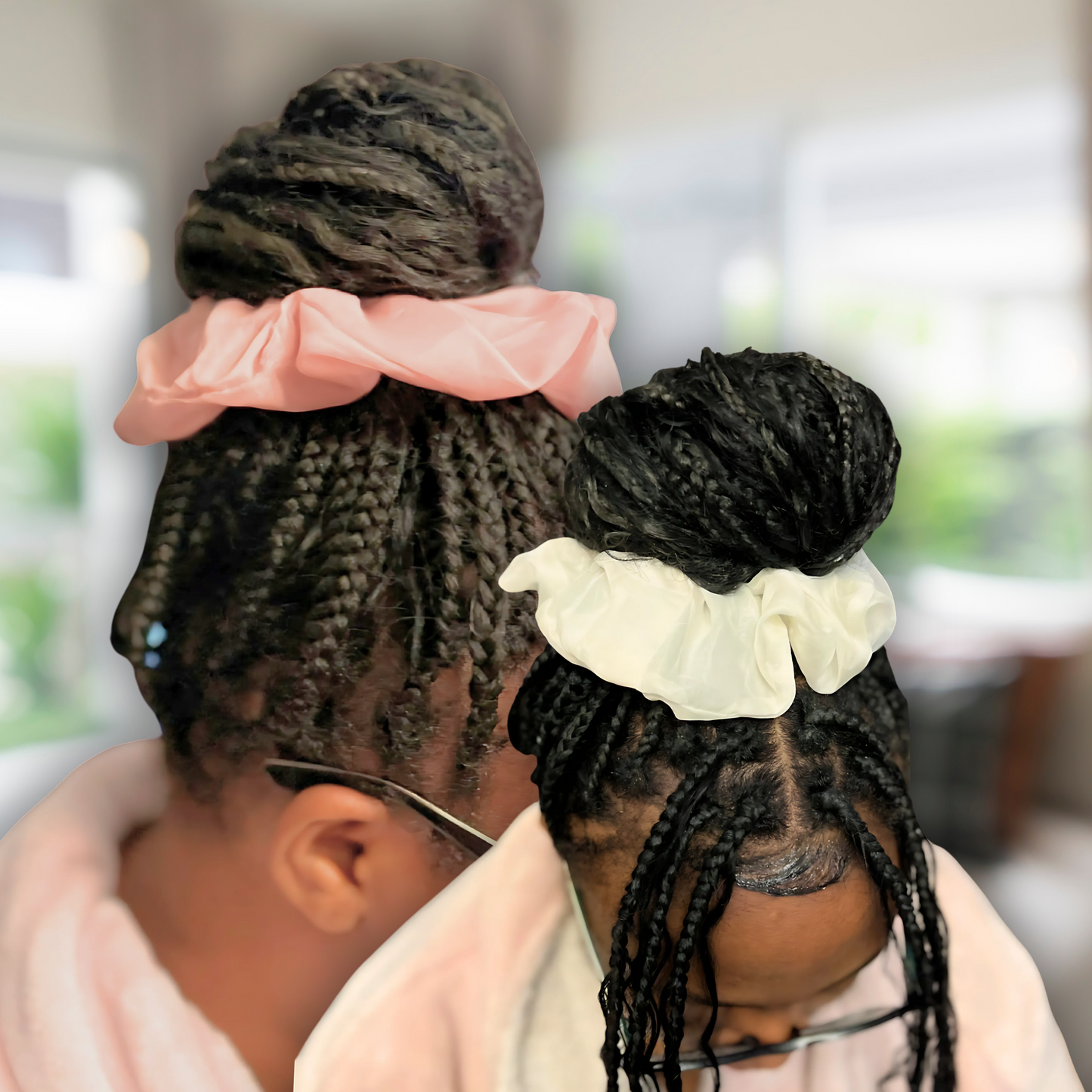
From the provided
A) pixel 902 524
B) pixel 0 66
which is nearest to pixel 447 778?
pixel 902 524

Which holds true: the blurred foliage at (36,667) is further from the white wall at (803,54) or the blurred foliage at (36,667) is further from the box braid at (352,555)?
the white wall at (803,54)

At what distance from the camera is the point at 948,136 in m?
0.76

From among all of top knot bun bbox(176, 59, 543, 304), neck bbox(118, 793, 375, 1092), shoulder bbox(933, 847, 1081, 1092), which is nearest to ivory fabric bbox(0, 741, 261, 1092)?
neck bbox(118, 793, 375, 1092)

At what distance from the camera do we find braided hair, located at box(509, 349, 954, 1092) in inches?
20.0

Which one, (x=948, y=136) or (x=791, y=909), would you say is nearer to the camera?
(x=791, y=909)

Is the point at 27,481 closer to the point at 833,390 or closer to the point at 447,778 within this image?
the point at 447,778

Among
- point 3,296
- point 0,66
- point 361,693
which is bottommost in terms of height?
point 361,693

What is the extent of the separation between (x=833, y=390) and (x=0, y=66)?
0.63 m

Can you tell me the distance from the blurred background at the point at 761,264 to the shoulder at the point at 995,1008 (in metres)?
0.07

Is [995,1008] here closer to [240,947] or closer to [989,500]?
[989,500]

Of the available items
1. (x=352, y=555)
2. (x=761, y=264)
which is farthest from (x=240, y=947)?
(x=761, y=264)

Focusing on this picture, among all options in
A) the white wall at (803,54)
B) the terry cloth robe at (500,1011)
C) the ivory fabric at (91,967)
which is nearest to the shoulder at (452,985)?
the terry cloth robe at (500,1011)

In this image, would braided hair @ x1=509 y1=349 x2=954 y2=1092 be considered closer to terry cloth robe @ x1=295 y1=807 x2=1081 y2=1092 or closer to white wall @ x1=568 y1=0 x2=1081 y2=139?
terry cloth robe @ x1=295 y1=807 x2=1081 y2=1092

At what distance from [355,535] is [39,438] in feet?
0.84
